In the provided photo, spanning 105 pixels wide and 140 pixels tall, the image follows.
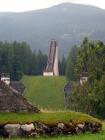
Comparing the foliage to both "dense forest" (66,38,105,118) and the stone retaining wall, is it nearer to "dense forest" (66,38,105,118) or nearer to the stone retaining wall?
"dense forest" (66,38,105,118)

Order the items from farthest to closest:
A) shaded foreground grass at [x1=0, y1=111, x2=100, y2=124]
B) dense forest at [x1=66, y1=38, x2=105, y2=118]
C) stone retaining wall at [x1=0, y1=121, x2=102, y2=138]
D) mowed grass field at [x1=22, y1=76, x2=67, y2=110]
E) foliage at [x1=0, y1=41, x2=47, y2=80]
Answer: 1. foliage at [x1=0, y1=41, x2=47, y2=80]
2. mowed grass field at [x1=22, y1=76, x2=67, y2=110]
3. dense forest at [x1=66, y1=38, x2=105, y2=118]
4. shaded foreground grass at [x1=0, y1=111, x2=100, y2=124]
5. stone retaining wall at [x1=0, y1=121, x2=102, y2=138]

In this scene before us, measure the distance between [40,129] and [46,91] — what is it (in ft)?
447

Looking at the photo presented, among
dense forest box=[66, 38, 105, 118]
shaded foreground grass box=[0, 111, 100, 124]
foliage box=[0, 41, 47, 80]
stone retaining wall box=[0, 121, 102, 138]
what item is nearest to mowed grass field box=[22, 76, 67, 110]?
foliage box=[0, 41, 47, 80]

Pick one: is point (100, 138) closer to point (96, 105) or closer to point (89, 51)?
point (96, 105)

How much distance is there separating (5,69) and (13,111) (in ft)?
530

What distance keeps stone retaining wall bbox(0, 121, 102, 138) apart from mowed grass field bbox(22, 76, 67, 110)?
110614 millimetres

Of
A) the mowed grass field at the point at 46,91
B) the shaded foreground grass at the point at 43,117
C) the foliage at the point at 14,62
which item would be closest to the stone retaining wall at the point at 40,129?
the shaded foreground grass at the point at 43,117

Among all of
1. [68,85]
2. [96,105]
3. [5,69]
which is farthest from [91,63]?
[5,69]

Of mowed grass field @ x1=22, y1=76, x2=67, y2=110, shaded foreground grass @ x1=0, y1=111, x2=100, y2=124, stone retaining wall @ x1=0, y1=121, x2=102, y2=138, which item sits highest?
shaded foreground grass @ x1=0, y1=111, x2=100, y2=124

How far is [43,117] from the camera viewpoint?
22.1m

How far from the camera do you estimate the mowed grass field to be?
473 feet

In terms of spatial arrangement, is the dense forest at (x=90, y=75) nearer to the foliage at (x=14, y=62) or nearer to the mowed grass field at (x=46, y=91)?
the mowed grass field at (x=46, y=91)

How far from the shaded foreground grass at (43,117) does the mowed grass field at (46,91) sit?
110 metres

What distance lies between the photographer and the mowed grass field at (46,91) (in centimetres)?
14407
